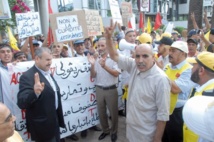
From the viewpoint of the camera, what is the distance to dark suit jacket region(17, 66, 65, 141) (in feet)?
8.16

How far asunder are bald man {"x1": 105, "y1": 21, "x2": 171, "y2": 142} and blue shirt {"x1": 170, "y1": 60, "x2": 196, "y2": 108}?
1.29 ft

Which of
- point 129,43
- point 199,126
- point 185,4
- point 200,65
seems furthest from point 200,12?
point 185,4

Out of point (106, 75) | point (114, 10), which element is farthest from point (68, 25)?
point (114, 10)

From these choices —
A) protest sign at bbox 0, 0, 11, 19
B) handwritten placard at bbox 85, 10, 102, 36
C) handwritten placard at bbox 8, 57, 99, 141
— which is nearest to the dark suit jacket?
handwritten placard at bbox 8, 57, 99, 141

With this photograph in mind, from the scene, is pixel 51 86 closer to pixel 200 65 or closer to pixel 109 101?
pixel 109 101

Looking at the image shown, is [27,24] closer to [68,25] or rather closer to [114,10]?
[68,25]

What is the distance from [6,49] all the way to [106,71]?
1613 millimetres

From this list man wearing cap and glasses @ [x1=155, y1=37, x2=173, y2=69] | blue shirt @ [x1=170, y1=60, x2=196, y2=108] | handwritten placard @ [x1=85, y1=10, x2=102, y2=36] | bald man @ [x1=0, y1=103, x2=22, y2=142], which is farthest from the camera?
handwritten placard @ [x1=85, y1=10, x2=102, y2=36]

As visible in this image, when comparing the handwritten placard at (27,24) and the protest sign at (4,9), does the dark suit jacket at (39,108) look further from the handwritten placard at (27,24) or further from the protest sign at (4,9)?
the protest sign at (4,9)

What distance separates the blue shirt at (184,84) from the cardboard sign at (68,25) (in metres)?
1.89

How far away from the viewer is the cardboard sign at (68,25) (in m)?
3.70

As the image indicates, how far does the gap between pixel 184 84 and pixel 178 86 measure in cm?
8

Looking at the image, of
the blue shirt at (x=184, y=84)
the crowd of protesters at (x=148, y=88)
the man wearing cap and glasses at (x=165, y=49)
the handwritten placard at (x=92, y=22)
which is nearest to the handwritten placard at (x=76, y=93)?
the crowd of protesters at (x=148, y=88)

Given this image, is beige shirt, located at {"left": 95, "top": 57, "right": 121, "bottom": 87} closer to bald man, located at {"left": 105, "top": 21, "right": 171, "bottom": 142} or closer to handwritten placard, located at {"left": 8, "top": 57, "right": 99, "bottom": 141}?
handwritten placard, located at {"left": 8, "top": 57, "right": 99, "bottom": 141}
